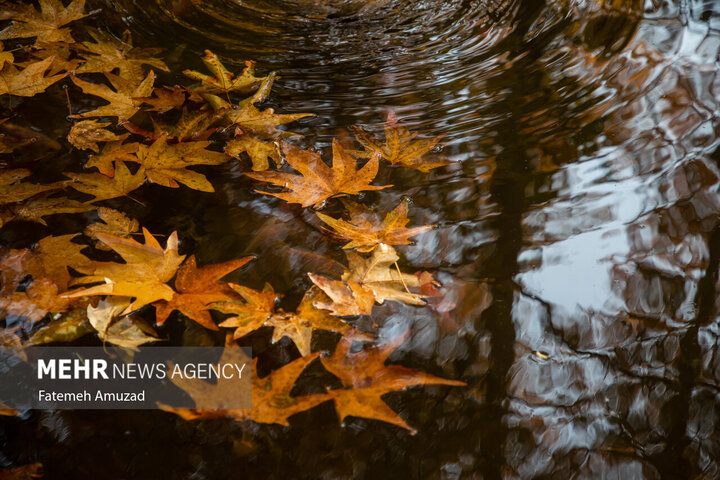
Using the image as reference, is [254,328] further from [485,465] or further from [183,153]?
[183,153]

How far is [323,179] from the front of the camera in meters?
1.37

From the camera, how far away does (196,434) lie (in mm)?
922

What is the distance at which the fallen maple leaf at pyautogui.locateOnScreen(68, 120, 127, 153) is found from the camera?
1.48m

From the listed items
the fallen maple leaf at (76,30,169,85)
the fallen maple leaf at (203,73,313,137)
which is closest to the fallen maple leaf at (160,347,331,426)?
the fallen maple leaf at (203,73,313,137)

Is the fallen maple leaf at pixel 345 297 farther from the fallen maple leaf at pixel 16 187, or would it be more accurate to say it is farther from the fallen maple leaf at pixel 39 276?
the fallen maple leaf at pixel 16 187

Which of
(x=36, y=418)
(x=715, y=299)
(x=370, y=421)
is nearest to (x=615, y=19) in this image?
(x=715, y=299)

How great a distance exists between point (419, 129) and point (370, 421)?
40.1 inches

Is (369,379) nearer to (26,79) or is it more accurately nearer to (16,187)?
(16,187)

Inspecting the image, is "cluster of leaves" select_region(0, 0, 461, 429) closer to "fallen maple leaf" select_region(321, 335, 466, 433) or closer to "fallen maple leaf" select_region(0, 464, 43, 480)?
"fallen maple leaf" select_region(321, 335, 466, 433)

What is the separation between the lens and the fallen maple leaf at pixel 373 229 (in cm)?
123

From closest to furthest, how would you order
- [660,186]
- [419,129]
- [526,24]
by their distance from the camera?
[660,186] < [419,129] < [526,24]

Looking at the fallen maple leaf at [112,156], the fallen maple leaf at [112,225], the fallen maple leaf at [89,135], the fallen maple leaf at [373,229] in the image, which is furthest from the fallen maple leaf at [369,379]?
the fallen maple leaf at [89,135]

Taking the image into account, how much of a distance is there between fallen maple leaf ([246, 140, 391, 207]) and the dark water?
5cm

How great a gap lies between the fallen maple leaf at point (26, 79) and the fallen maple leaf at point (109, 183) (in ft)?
1.82
